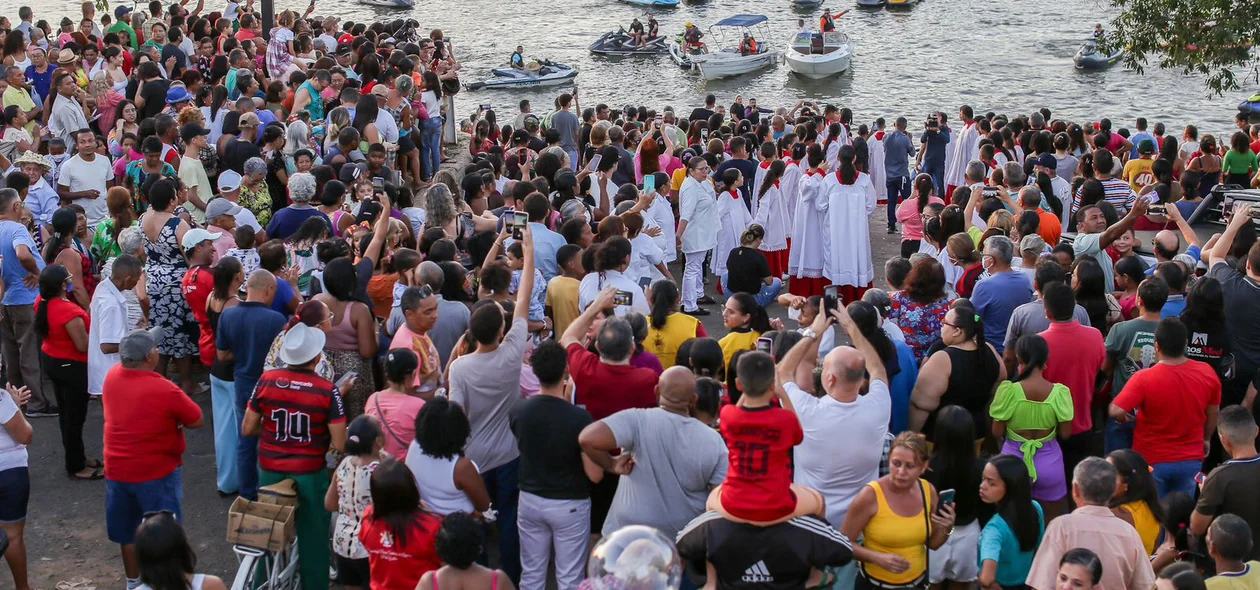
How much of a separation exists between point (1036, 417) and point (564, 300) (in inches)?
127

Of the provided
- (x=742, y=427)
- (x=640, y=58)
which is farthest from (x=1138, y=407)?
(x=640, y=58)

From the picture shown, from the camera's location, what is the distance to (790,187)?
1312 cm

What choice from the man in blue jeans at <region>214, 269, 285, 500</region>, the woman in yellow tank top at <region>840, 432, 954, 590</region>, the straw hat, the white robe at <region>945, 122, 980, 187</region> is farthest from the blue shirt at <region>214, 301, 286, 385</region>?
the white robe at <region>945, 122, 980, 187</region>

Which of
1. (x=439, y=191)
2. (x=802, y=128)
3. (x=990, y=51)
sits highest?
(x=439, y=191)

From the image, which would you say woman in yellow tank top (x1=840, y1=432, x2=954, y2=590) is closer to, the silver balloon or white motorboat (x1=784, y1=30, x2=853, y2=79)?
the silver balloon

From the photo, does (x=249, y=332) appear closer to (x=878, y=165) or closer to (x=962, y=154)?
(x=962, y=154)

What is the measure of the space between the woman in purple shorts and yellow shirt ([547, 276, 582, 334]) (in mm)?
2924

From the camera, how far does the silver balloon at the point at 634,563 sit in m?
4.14

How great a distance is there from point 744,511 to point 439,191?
5.18m

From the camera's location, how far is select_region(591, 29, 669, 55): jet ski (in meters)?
53.8

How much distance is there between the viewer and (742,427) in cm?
504

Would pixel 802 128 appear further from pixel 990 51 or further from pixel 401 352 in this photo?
pixel 990 51

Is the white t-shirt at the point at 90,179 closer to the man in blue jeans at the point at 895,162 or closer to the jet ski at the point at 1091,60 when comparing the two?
the man in blue jeans at the point at 895,162

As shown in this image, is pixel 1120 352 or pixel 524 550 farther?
pixel 1120 352
